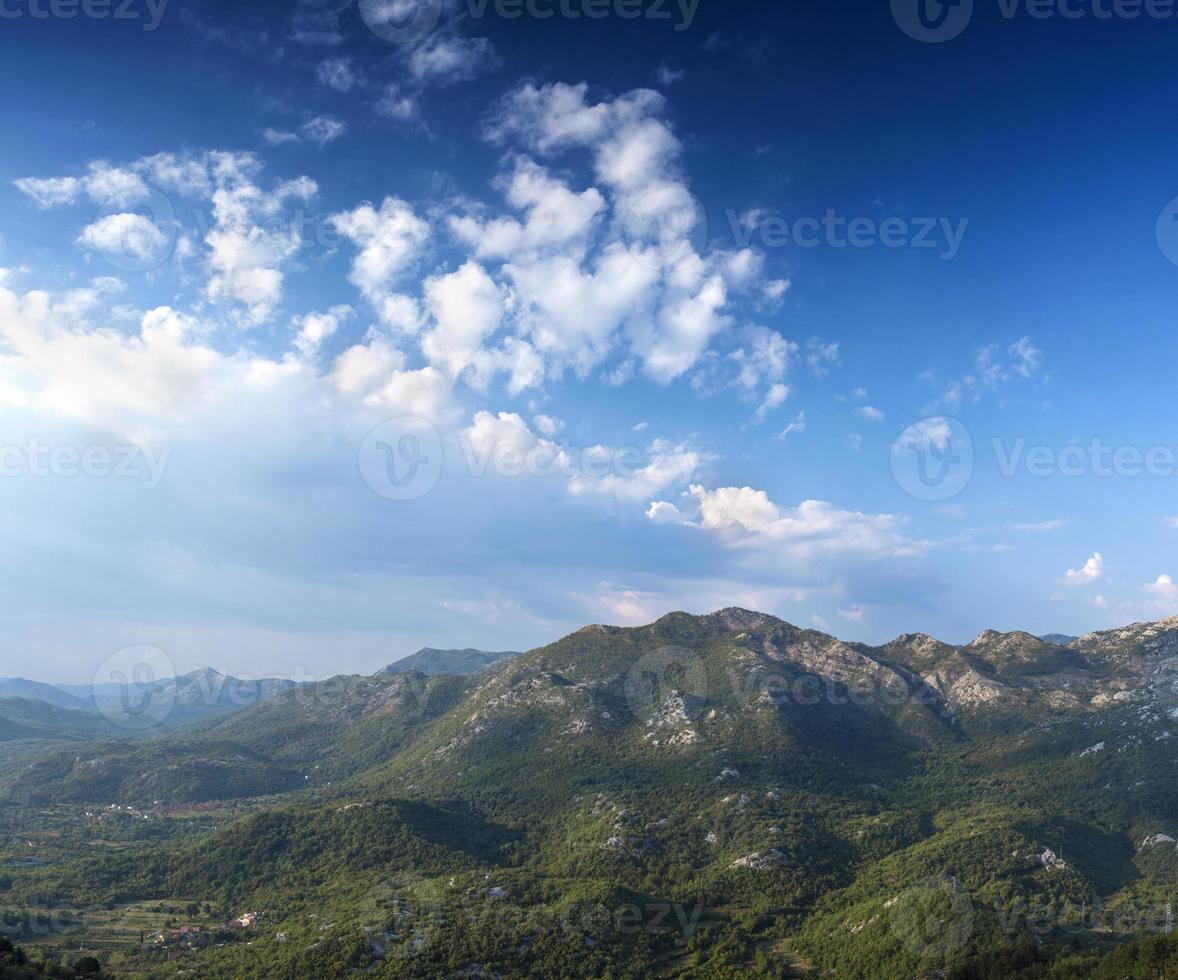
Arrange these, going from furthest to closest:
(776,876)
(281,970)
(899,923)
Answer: (776,876) < (899,923) < (281,970)

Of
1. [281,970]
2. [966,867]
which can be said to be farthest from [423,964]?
[966,867]

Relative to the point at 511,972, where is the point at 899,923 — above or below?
above

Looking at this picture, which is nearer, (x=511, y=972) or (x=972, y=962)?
(x=972, y=962)

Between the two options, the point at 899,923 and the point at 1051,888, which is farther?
the point at 1051,888

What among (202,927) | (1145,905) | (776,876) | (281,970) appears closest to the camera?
(281,970)

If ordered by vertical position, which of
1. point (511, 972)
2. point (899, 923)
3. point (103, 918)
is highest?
point (899, 923)

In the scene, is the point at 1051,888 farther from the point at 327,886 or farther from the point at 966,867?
the point at 327,886

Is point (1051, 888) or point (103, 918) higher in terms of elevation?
point (1051, 888)

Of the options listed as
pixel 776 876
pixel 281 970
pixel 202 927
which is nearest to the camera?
pixel 281 970

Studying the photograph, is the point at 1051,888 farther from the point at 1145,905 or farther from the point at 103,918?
the point at 103,918

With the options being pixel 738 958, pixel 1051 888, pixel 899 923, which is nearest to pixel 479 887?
pixel 738 958
